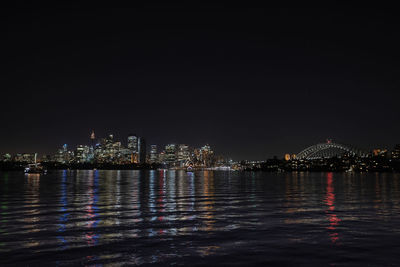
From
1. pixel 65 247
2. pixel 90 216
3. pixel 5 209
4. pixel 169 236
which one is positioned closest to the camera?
pixel 65 247

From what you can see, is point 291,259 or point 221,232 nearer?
point 291,259

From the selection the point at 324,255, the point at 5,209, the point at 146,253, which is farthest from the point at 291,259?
the point at 5,209

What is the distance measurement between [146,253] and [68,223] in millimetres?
8842

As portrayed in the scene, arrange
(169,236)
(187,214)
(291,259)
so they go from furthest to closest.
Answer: (187,214)
(169,236)
(291,259)

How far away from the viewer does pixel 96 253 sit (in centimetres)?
1370

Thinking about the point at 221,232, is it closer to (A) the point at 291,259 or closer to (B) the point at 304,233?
(B) the point at 304,233

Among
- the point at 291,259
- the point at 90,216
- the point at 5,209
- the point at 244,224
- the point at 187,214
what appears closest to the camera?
the point at 291,259

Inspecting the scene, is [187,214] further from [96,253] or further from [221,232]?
[96,253]

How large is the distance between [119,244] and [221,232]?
204 inches

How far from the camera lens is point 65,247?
14672 mm

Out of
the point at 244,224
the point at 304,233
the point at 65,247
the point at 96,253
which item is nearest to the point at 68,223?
the point at 65,247

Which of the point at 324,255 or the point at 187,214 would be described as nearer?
the point at 324,255

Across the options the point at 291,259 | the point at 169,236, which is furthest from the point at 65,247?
the point at 291,259

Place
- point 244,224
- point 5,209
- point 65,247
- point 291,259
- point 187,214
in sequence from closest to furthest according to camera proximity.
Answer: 1. point 291,259
2. point 65,247
3. point 244,224
4. point 187,214
5. point 5,209
